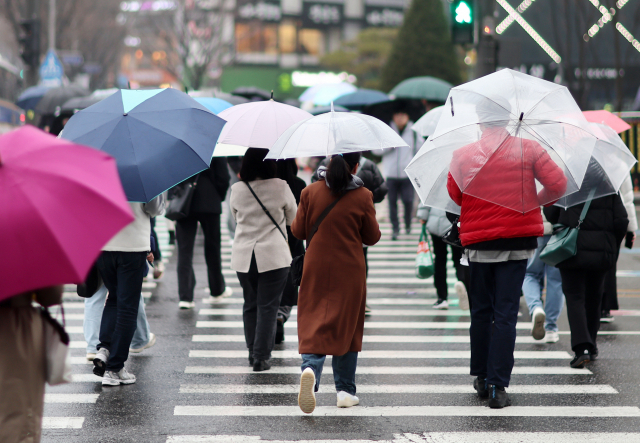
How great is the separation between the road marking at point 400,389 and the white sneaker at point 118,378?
41cm

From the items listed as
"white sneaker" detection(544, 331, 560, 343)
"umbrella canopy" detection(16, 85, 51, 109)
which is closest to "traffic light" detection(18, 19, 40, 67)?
"umbrella canopy" detection(16, 85, 51, 109)

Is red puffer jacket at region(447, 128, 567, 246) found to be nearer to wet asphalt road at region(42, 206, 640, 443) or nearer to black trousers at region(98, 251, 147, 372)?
wet asphalt road at region(42, 206, 640, 443)

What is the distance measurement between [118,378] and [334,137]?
246cm

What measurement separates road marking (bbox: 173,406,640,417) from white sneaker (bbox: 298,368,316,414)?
228 millimetres

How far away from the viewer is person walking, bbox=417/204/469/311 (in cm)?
823

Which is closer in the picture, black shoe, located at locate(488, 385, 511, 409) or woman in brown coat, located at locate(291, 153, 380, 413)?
woman in brown coat, located at locate(291, 153, 380, 413)

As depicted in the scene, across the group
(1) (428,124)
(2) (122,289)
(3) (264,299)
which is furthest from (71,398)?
(1) (428,124)

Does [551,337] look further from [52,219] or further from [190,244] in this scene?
[52,219]

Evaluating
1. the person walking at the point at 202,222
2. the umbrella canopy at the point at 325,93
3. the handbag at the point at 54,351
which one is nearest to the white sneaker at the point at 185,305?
the person walking at the point at 202,222

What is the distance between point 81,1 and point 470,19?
29403mm

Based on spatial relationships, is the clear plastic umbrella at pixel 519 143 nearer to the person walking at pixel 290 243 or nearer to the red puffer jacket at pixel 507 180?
the red puffer jacket at pixel 507 180

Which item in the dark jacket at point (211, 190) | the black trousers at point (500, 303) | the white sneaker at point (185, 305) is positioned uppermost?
the dark jacket at point (211, 190)

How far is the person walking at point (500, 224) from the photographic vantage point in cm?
533

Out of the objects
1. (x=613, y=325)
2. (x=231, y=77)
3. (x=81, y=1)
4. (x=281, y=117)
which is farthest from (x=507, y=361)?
(x=231, y=77)
